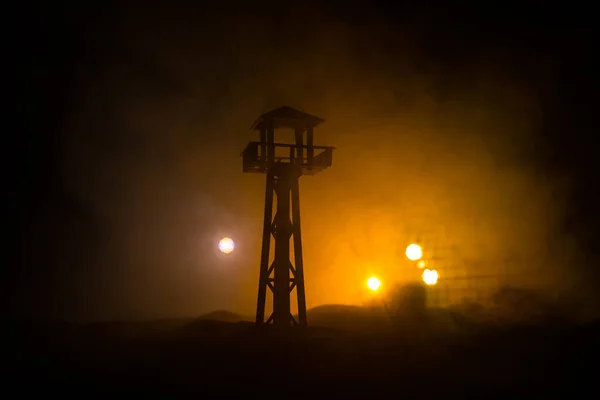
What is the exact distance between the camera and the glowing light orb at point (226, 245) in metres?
24.1

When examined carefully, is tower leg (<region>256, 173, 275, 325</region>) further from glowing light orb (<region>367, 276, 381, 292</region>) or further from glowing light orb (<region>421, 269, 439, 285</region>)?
glowing light orb (<region>421, 269, 439, 285</region>)

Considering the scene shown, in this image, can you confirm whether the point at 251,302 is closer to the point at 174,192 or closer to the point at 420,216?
the point at 174,192

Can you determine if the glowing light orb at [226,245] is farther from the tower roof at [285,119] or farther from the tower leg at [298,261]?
the tower roof at [285,119]

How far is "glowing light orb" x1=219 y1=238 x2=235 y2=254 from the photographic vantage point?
24125 millimetres

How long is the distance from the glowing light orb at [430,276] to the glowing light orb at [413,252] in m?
0.76

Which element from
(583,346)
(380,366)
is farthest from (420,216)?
(380,366)

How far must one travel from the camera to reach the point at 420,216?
86.2 ft

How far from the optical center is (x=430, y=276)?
80.7ft

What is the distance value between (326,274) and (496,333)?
9555mm

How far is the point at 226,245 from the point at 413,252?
28.1ft

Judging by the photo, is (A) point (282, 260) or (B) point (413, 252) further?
(B) point (413, 252)

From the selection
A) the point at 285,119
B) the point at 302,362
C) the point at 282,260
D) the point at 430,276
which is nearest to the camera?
the point at 302,362

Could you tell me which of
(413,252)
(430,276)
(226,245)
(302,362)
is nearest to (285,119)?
(302,362)

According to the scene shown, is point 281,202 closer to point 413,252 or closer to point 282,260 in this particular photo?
point 282,260
